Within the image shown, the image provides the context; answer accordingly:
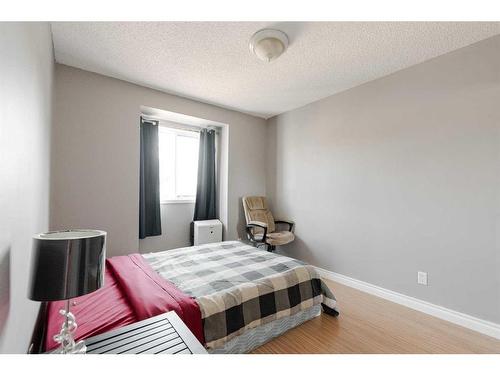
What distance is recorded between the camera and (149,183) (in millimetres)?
3293

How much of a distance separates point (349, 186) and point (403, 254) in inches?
38.9

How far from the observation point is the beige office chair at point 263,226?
3.35 m

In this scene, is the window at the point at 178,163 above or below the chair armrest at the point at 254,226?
above

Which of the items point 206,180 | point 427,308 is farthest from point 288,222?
point 427,308

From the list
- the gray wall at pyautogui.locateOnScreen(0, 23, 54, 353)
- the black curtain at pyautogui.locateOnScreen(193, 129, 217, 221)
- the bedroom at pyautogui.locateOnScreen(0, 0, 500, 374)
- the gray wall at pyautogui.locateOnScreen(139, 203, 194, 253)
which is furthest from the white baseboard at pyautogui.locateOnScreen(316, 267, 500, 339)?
the gray wall at pyautogui.locateOnScreen(0, 23, 54, 353)

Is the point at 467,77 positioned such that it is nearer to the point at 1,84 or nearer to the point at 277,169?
the point at 277,169

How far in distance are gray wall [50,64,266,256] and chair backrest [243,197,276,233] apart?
172cm

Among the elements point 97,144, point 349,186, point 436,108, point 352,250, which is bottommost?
point 352,250

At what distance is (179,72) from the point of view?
2568 mm

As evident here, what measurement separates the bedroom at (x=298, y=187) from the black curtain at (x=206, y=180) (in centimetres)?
28

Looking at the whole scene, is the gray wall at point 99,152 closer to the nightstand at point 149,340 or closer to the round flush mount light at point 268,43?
the round flush mount light at point 268,43

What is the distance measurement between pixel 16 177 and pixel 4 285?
0.42m

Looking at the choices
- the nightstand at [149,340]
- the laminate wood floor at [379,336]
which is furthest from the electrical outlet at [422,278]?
the nightstand at [149,340]
